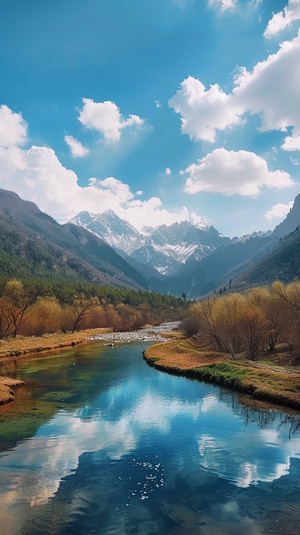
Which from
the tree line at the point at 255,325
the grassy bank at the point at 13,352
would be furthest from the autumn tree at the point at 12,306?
the tree line at the point at 255,325

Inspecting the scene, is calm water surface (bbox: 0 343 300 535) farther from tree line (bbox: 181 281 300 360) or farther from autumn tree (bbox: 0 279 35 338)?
autumn tree (bbox: 0 279 35 338)

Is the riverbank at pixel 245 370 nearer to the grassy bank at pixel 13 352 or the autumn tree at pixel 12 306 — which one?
the grassy bank at pixel 13 352

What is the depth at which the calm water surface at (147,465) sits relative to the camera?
56.1 feet

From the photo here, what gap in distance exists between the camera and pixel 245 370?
52.4 metres

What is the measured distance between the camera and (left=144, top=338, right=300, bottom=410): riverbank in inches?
1592

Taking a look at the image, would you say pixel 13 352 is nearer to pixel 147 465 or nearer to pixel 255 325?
pixel 255 325

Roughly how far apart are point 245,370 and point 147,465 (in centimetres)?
3182

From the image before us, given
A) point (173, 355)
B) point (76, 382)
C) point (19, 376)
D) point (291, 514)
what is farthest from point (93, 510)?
point (173, 355)

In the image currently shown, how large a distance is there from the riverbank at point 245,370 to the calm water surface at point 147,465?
11.4ft

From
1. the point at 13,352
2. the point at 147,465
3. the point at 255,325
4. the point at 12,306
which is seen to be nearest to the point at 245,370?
the point at 255,325

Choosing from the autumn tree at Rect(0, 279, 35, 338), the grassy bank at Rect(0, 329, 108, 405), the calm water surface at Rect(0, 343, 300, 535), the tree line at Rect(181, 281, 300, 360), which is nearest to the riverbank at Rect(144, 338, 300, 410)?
the tree line at Rect(181, 281, 300, 360)

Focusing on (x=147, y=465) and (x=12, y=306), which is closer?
(x=147, y=465)

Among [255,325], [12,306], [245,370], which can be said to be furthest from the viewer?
[12,306]

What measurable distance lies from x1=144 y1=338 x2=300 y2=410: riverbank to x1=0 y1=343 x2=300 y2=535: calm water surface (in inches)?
137
